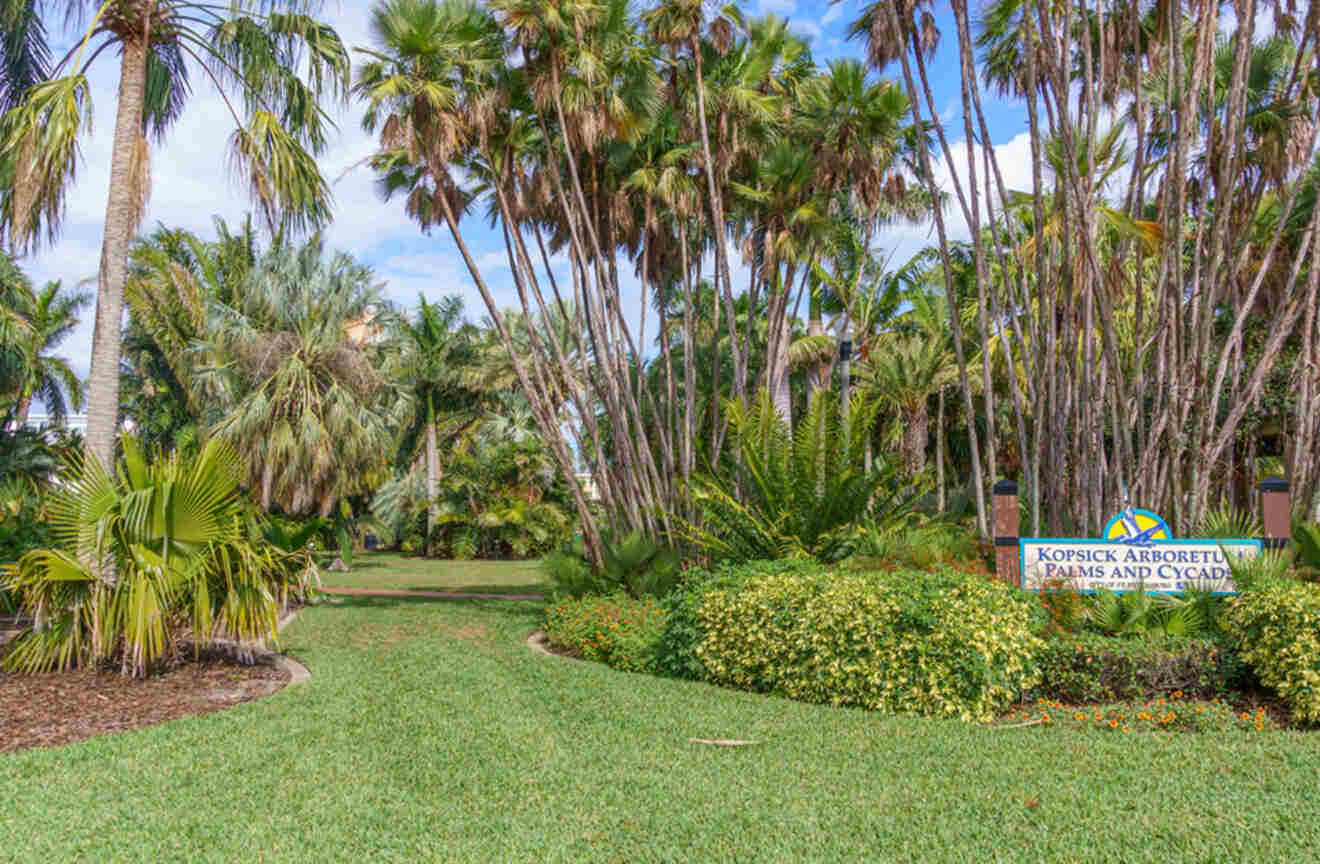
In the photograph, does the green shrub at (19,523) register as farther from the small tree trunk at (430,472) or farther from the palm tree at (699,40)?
the small tree trunk at (430,472)

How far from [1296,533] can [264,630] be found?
981 centimetres

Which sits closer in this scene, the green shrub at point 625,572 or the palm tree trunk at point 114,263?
the palm tree trunk at point 114,263

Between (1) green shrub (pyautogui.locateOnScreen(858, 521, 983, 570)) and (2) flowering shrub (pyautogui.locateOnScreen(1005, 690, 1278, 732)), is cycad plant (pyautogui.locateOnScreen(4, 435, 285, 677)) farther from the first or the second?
(2) flowering shrub (pyautogui.locateOnScreen(1005, 690, 1278, 732))

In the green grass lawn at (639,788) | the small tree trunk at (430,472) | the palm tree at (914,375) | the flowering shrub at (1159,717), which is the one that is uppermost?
the palm tree at (914,375)

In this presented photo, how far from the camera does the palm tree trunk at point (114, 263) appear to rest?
911cm

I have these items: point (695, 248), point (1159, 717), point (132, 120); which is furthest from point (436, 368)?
point (1159, 717)

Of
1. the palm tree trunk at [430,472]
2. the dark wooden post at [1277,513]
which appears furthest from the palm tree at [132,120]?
the palm tree trunk at [430,472]

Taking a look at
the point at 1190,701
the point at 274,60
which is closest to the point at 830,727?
the point at 1190,701

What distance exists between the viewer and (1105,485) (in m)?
10.2

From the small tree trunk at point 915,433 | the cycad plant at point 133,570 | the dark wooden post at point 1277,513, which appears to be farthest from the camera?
the small tree trunk at point 915,433

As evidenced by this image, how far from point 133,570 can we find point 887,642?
648 centimetres

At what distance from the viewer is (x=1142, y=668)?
746 cm

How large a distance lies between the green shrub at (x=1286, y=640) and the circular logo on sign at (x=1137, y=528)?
3.42 feet

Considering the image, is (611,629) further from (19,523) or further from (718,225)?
(19,523)
